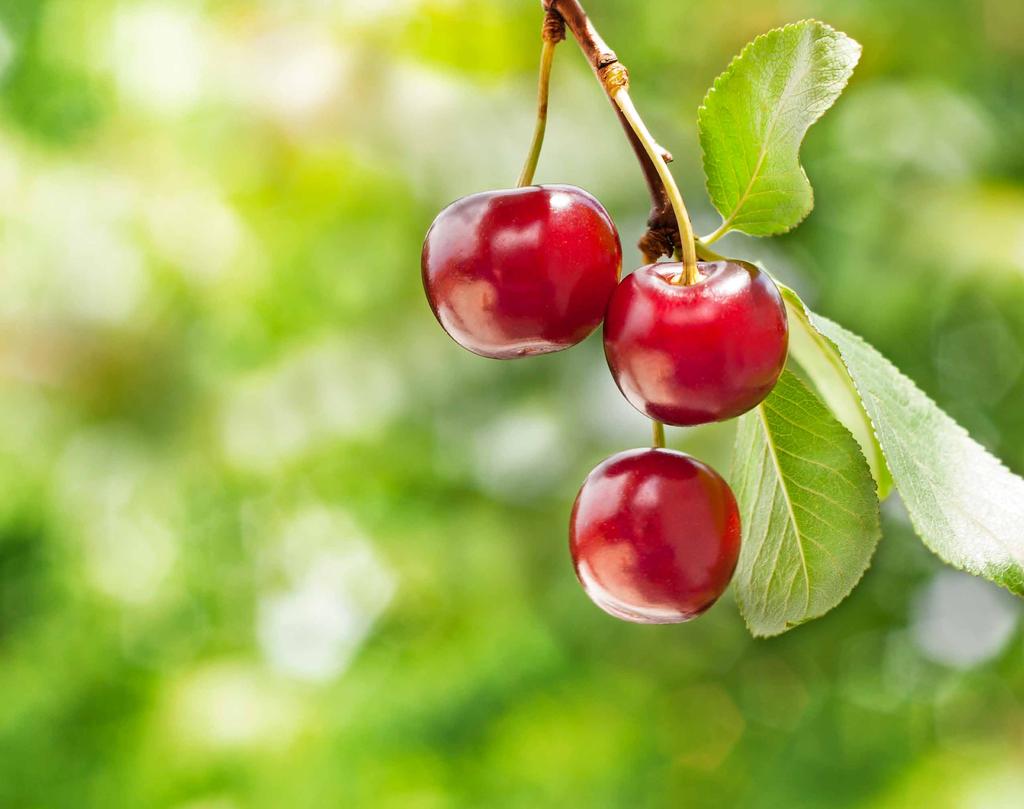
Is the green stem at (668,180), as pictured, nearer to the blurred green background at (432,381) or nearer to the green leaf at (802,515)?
the green leaf at (802,515)

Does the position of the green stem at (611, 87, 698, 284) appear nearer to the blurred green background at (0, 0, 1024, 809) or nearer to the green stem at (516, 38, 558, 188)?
the green stem at (516, 38, 558, 188)

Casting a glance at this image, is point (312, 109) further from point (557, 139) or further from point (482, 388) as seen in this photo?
point (482, 388)

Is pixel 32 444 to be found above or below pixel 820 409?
below

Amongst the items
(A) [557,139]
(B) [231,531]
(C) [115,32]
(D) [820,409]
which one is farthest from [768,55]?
(B) [231,531]

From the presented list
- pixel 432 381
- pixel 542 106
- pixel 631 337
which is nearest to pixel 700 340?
pixel 631 337

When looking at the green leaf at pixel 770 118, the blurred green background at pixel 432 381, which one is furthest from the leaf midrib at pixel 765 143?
the blurred green background at pixel 432 381
